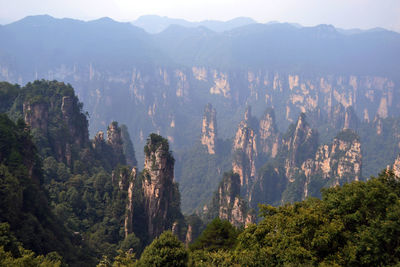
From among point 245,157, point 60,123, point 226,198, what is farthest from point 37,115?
point 245,157

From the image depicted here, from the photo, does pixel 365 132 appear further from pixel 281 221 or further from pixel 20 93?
pixel 281 221

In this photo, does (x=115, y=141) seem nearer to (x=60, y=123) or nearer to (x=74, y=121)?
(x=74, y=121)

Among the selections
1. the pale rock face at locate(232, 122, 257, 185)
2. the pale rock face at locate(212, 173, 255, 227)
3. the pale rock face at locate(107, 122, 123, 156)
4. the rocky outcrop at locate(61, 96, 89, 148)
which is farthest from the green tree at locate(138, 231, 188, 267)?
the pale rock face at locate(232, 122, 257, 185)

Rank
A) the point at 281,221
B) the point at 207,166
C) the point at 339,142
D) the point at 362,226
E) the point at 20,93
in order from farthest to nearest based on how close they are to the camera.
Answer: the point at 207,166, the point at 339,142, the point at 20,93, the point at 281,221, the point at 362,226

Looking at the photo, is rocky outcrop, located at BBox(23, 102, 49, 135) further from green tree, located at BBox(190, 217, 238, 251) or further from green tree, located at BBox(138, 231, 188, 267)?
green tree, located at BBox(138, 231, 188, 267)

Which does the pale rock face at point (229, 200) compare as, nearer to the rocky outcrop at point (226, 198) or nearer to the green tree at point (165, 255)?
the rocky outcrop at point (226, 198)

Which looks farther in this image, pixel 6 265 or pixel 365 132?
pixel 365 132

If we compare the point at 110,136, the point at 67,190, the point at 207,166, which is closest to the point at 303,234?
the point at 67,190
